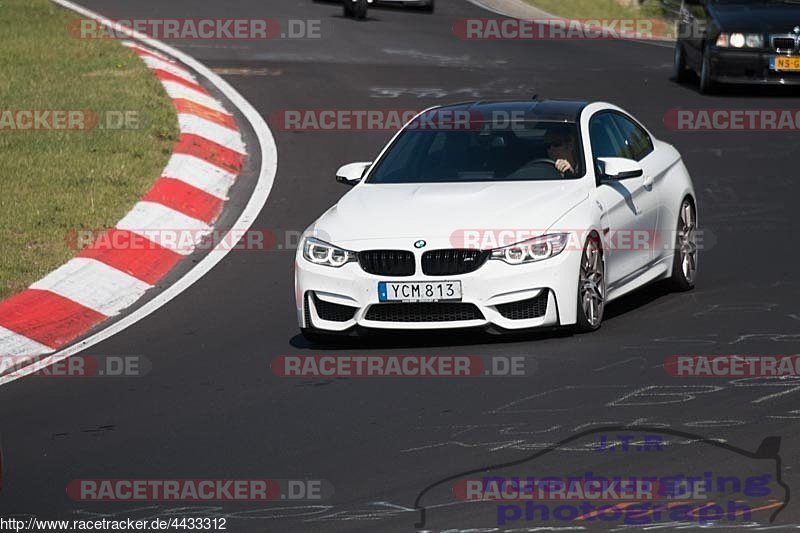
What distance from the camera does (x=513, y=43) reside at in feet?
88.0

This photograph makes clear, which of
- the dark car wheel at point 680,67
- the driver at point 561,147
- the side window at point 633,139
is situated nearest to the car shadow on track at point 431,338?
the driver at point 561,147

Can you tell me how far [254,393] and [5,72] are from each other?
37.6ft

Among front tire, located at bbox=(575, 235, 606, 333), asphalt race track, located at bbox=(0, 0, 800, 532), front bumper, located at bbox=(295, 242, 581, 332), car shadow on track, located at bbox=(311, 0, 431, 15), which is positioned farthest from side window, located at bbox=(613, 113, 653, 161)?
car shadow on track, located at bbox=(311, 0, 431, 15)

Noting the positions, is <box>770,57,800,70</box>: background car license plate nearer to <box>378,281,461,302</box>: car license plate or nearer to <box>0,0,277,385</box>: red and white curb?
<box>0,0,277,385</box>: red and white curb

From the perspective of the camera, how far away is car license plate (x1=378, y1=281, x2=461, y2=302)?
32.3 feet

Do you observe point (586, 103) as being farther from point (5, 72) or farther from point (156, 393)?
point (5, 72)

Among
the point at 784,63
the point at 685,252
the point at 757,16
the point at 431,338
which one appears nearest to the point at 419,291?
the point at 431,338

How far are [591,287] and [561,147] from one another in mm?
1242

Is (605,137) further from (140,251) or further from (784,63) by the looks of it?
(784,63)

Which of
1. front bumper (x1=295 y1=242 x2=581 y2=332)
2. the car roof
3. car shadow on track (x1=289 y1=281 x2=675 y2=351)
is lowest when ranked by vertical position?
car shadow on track (x1=289 y1=281 x2=675 y2=351)

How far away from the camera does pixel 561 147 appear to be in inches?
434

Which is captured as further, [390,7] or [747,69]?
[390,7]

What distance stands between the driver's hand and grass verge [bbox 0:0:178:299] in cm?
400

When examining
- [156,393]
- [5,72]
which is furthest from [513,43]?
[156,393]
